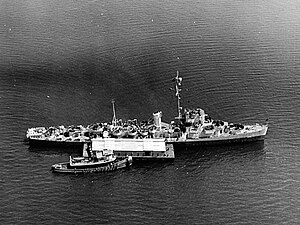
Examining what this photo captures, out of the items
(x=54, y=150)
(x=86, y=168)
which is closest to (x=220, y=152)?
(x=86, y=168)

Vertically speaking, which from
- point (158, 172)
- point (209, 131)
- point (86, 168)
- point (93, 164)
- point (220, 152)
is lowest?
point (158, 172)

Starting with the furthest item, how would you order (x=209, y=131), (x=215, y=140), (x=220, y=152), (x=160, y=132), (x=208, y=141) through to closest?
(x=160, y=132) < (x=209, y=131) < (x=208, y=141) < (x=215, y=140) < (x=220, y=152)

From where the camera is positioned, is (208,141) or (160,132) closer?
(208,141)

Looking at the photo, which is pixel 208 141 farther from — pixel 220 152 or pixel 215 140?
pixel 220 152

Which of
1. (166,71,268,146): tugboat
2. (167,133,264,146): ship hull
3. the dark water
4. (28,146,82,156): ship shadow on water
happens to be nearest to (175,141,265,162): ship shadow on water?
the dark water

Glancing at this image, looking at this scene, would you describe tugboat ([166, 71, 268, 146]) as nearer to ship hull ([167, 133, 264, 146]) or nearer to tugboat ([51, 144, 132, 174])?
ship hull ([167, 133, 264, 146])

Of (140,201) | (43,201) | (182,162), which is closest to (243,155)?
(182,162)

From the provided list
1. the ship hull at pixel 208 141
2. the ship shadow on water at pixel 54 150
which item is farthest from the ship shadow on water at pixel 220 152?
the ship shadow on water at pixel 54 150
